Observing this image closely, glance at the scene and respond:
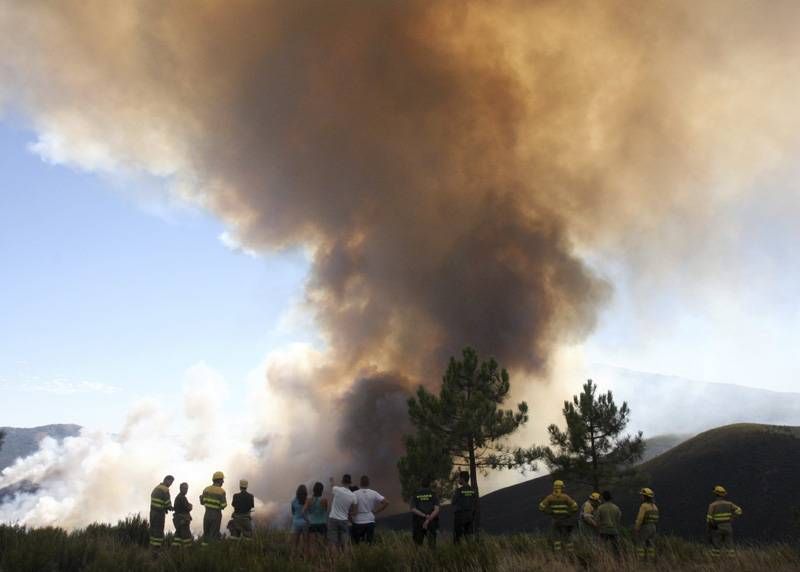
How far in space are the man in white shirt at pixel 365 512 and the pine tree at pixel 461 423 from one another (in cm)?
1931

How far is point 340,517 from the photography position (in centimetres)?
1442

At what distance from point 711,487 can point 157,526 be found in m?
59.5

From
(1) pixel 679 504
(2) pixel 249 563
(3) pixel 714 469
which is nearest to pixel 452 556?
(2) pixel 249 563

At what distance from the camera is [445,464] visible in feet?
114

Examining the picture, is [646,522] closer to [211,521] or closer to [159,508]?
[211,521]

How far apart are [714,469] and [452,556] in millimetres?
61132

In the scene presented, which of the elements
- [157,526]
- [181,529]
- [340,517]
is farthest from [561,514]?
[157,526]

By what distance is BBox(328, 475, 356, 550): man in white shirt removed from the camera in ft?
47.2

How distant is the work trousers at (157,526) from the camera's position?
14828 millimetres

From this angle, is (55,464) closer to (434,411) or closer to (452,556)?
(434,411)

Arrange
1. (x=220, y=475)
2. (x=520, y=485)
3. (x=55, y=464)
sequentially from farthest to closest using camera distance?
(x=55, y=464) < (x=520, y=485) < (x=220, y=475)

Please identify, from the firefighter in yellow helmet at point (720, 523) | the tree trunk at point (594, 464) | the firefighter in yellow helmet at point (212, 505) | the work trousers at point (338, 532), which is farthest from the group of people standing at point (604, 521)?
the tree trunk at point (594, 464)

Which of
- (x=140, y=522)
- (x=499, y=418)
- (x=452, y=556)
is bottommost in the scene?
(x=452, y=556)

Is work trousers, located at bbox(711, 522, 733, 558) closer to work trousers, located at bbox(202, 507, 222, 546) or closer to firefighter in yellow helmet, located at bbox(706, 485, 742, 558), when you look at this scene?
firefighter in yellow helmet, located at bbox(706, 485, 742, 558)
